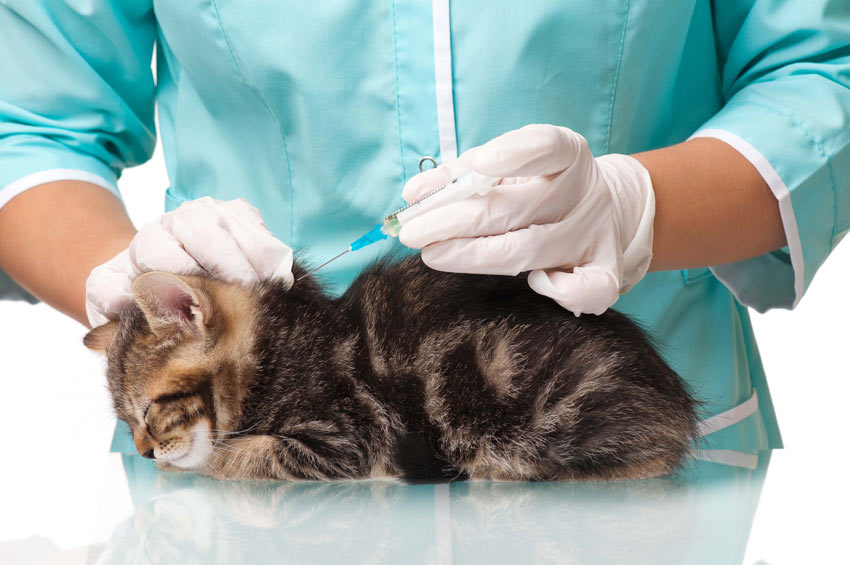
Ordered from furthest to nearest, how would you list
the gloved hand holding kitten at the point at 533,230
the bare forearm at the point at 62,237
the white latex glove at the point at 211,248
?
the bare forearm at the point at 62,237, the white latex glove at the point at 211,248, the gloved hand holding kitten at the point at 533,230

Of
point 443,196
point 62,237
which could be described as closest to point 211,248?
point 443,196

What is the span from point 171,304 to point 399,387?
32cm

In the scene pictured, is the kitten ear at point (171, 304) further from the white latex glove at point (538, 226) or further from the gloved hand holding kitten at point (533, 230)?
the white latex glove at point (538, 226)

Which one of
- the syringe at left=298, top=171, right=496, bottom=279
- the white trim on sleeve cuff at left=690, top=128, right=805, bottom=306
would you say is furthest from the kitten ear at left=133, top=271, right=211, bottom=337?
the white trim on sleeve cuff at left=690, top=128, right=805, bottom=306

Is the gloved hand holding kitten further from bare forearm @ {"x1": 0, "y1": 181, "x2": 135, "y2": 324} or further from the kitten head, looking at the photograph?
bare forearm @ {"x1": 0, "y1": 181, "x2": 135, "y2": 324}

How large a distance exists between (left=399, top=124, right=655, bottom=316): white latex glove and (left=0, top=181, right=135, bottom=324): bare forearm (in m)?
0.70

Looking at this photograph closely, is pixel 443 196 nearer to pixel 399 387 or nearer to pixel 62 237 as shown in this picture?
pixel 399 387

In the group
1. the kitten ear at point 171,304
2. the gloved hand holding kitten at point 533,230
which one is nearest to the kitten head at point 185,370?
the kitten ear at point 171,304

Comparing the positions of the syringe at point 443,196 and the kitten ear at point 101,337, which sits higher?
the syringe at point 443,196

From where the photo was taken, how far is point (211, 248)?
1.18m

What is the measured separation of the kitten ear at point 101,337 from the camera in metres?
1.22

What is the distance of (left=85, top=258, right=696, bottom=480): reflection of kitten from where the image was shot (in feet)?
3.37

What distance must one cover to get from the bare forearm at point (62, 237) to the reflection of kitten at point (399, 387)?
1.26 ft

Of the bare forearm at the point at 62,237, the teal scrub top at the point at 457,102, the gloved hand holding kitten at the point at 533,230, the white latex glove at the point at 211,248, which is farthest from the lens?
the bare forearm at the point at 62,237
